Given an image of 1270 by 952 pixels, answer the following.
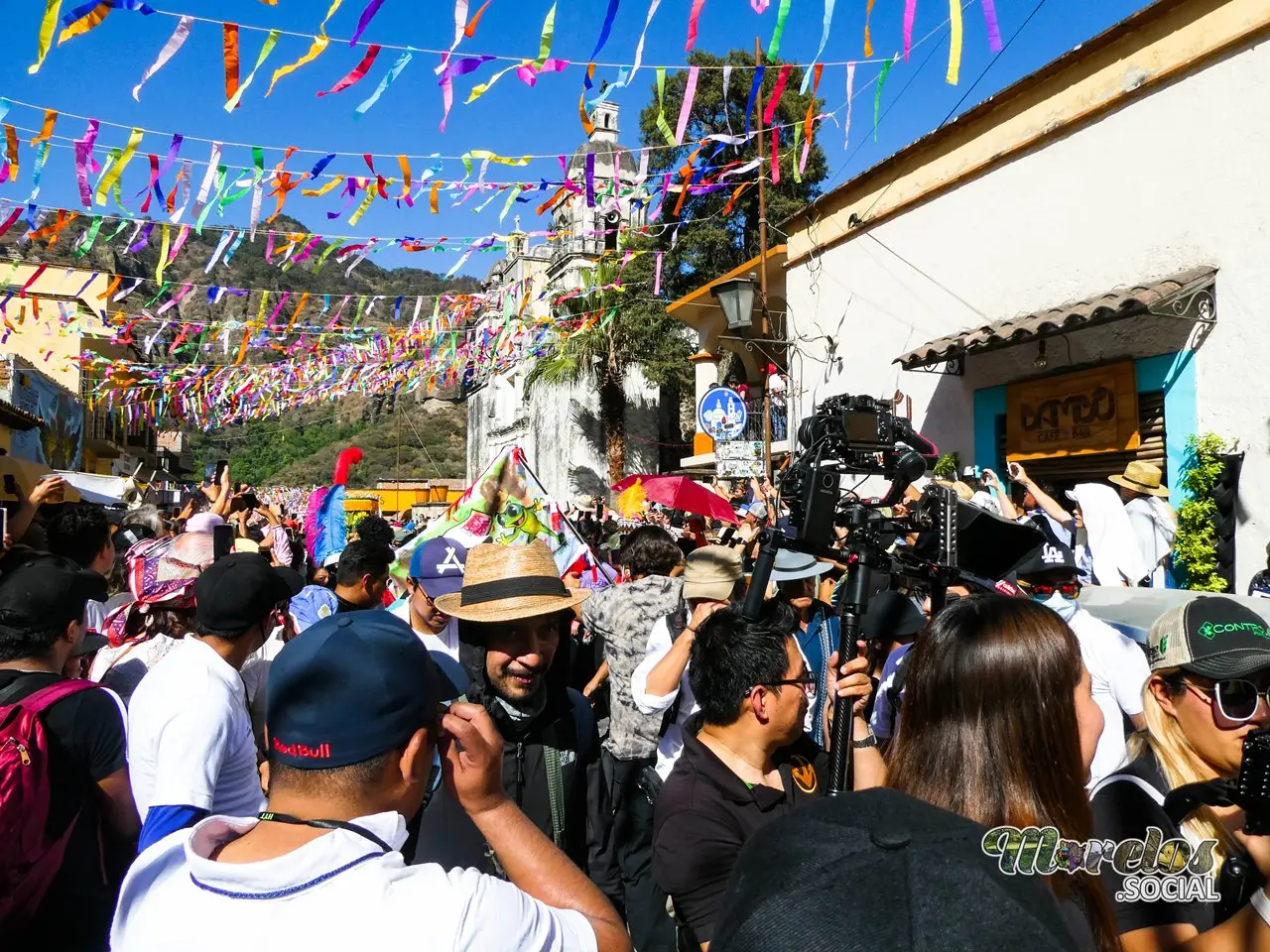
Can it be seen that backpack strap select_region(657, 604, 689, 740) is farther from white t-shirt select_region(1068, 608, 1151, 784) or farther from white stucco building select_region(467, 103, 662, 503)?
white stucco building select_region(467, 103, 662, 503)

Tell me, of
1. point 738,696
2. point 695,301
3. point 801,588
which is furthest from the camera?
point 695,301

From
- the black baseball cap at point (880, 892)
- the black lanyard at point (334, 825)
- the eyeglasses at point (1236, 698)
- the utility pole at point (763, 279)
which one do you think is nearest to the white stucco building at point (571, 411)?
the utility pole at point (763, 279)

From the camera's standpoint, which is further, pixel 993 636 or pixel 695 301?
pixel 695 301

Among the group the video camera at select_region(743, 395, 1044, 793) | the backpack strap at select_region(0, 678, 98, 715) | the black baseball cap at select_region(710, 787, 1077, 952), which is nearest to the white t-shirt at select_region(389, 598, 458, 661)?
the backpack strap at select_region(0, 678, 98, 715)

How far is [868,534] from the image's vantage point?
2756 millimetres

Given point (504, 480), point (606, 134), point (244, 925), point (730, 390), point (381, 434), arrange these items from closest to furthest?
point (244, 925), point (504, 480), point (730, 390), point (606, 134), point (381, 434)

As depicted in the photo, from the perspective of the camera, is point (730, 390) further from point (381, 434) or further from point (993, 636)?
point (381, 434)

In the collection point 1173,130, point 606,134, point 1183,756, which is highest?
point 606,134

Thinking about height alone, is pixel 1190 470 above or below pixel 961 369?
below

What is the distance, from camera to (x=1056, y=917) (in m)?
0.90

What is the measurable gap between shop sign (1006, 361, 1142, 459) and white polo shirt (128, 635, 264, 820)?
7924 millimetres

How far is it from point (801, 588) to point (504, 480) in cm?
203

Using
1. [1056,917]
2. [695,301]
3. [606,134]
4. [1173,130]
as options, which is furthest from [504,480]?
[606,134]

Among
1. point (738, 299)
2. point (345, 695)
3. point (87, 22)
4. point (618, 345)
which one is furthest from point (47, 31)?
point (618, 345)
